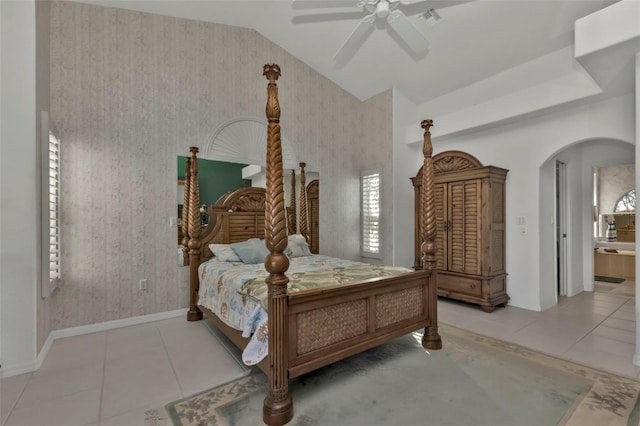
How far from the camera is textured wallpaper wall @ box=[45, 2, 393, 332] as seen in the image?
3.40 metres

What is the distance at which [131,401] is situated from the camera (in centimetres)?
214

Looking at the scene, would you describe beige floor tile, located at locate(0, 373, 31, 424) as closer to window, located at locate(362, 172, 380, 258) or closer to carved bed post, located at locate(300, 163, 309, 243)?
carved bed post, located at locate(300, 163, 309, 243)

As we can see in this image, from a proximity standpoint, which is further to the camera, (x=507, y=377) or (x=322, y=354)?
(x=507, y=377)

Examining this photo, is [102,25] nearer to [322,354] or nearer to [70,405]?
[70,405]

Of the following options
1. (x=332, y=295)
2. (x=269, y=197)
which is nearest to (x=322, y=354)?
(x=332, y=295)

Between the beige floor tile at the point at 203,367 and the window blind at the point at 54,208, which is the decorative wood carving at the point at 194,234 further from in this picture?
the window blind at the point at 54,208

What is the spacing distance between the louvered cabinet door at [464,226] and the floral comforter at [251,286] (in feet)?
5.59

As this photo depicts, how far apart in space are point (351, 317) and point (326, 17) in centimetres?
305

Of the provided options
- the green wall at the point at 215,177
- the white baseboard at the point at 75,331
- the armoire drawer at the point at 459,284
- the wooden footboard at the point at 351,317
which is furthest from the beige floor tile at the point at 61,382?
the armoire drawer at the point at 459,284

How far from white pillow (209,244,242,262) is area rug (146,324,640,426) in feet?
5.37

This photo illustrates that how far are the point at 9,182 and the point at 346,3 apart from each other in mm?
3258

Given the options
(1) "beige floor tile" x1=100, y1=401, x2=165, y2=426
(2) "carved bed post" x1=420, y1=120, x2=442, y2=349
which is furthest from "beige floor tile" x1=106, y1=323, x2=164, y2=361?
→ (2) "carved bed post" x1=420, y1=120, x2=442, y2=349

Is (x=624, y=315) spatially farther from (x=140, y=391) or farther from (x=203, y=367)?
(x=140, y=391)

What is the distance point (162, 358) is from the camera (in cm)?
281
